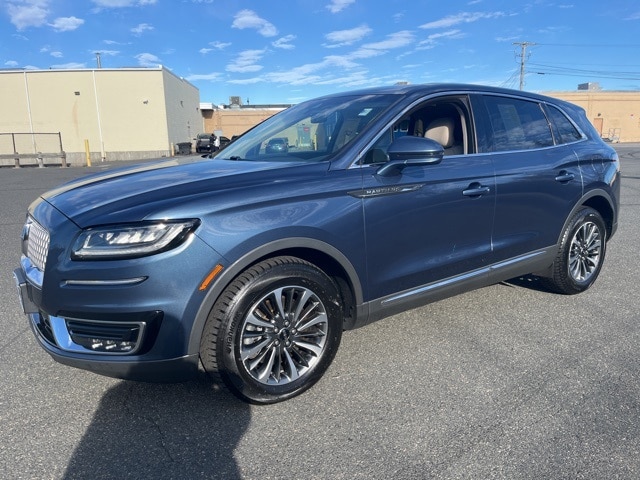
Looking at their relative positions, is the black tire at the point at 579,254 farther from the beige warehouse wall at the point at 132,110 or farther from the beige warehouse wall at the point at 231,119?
the beige warehouse wall at the point at 231,119

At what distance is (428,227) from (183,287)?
1.71m

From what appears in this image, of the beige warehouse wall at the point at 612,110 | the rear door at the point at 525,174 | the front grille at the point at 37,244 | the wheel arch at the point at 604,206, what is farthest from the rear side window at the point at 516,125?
the beige warehouse wall at the point at 612,110

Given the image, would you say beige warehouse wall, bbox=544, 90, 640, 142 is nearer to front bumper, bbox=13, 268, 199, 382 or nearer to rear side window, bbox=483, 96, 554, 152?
rear side window, bbox=483, 96, 554, 152

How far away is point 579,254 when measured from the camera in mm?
4582

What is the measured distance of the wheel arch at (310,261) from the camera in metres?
2.49

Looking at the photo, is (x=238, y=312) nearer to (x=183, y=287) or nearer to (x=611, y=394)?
(x=183, y=287)

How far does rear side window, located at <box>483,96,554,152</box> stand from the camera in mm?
3898

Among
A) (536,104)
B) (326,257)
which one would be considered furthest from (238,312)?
(536,104)

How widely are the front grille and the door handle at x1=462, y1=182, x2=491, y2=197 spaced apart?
2.69m

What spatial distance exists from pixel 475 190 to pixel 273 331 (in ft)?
6.00

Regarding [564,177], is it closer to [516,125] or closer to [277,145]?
[516,125]

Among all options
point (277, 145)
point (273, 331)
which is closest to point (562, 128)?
point (277, 145)

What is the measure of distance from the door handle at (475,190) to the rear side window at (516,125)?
399 mm

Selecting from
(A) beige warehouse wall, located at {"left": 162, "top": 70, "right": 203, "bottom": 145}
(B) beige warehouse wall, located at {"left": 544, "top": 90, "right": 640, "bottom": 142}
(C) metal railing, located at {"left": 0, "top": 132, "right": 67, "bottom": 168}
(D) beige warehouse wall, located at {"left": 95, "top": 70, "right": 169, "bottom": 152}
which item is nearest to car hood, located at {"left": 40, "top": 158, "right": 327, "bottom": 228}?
(C) metal railing, located at {"left": 0, "top": 132, "right": 67, "bottom": 168}
